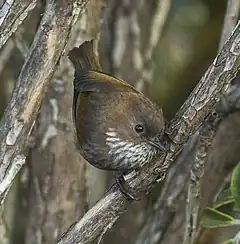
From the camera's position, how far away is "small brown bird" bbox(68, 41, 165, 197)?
6.43ft

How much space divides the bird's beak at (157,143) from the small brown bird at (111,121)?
27 millimetres

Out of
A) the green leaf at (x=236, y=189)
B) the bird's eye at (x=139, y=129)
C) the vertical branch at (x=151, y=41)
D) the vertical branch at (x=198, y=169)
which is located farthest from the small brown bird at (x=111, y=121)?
the vertical branch at (x=151, y=41)

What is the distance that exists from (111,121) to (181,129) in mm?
380

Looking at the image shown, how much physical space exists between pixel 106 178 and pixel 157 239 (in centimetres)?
46

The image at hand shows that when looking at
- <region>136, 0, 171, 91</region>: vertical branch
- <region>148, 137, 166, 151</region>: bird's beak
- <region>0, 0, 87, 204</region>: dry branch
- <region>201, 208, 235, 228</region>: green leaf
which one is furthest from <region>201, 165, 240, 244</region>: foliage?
<region>136, 0, 171, 91</region>: vertical branch

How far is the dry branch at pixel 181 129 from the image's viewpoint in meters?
1.64

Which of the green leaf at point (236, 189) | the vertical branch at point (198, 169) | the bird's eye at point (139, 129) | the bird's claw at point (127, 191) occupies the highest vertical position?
the bird's eye at point (139, 129)

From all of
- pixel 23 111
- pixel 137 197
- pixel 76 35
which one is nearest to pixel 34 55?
pixel 23 111

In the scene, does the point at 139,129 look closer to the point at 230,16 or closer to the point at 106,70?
the point at 230,16

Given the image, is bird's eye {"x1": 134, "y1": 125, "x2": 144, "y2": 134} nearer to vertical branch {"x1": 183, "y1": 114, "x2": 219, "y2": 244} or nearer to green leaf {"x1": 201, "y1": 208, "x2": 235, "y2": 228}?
vertical branch {"x1": 183, "y1": 114, "x2": 219, "y2": 244}

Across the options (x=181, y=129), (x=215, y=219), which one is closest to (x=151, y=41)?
(x=215, y=219)

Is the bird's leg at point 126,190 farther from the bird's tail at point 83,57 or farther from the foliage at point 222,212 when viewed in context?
the bird's tail at point 83,57

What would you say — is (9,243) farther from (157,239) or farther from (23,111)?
(23,111)

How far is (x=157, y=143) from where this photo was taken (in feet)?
6.00
